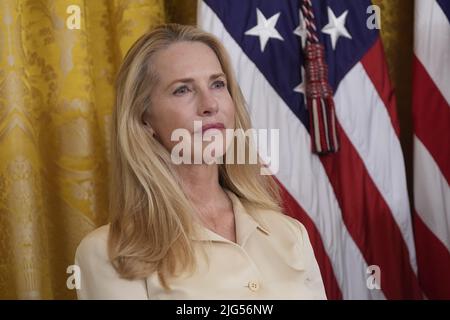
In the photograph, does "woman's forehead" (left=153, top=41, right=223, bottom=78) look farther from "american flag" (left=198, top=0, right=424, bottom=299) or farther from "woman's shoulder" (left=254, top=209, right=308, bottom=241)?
"american flag" (left=198, top=0, right=424, bottom=299)

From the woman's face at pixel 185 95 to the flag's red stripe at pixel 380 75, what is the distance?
33.0 inches

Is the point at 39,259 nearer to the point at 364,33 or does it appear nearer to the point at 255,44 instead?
the point at 255,44

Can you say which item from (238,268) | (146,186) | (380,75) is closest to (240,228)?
(238,268)

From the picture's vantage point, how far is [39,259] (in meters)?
1.83

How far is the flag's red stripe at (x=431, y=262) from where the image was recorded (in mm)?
2100

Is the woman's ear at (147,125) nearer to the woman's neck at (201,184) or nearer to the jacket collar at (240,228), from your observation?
the woman's neck at (201,184)

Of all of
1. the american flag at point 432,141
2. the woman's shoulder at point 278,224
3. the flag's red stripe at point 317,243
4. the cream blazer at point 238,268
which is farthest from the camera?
the american flag at point 432,141

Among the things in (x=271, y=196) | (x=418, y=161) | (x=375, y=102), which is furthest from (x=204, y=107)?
(x=418, y=161)

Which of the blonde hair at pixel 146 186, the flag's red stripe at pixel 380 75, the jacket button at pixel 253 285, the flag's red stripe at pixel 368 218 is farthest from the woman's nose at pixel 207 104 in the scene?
the flag's red stripe at pixel 380 75

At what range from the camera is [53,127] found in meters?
1.90

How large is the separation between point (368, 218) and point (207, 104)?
3.08 feet

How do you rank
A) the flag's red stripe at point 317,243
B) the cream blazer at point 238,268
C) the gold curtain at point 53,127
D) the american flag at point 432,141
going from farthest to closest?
the american flag at point 432,141 < the flag's red stripe at point 317,243 < the gold curtain at point 53,127 < the cream blazer at point 238,268

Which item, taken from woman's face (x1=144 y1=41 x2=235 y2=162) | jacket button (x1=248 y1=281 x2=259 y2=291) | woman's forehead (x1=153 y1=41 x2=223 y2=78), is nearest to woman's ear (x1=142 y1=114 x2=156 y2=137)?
woman's face (x1=144 y1=41 x2=235 y2=162)

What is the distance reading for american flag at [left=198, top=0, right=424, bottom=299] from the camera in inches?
78.0
